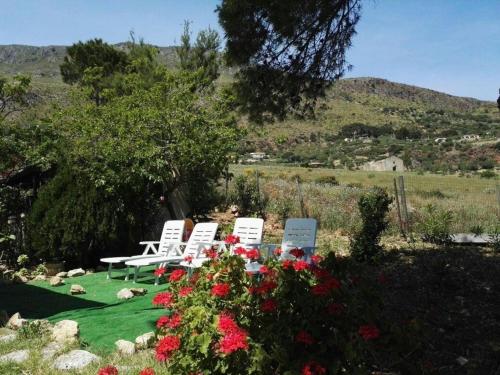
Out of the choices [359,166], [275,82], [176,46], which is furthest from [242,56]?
[359,166]

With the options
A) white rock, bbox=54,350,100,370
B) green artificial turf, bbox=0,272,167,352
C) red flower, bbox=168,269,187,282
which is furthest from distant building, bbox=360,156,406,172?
red flower, bbox=168,269,187,282

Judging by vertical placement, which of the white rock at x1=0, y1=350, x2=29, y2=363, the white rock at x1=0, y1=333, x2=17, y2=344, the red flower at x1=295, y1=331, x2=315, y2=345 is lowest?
the white rock at x1=0, y1=333, x2=17, y2=344

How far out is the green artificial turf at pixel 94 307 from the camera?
190 inches

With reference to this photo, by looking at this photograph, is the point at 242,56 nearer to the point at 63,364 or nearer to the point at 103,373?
the point at 63,364

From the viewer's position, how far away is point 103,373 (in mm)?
2357

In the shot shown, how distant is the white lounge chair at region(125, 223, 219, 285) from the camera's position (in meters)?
7.46

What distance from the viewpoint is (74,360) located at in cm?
396

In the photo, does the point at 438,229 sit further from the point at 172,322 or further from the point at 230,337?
the point at 230,337

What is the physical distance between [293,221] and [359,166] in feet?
127

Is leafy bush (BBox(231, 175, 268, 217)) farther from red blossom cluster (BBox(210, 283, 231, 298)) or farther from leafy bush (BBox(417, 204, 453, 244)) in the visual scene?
red blossom cluster (BBox(210, 283, 231, 298))

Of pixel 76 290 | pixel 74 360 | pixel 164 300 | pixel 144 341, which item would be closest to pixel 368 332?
pixel 164 300

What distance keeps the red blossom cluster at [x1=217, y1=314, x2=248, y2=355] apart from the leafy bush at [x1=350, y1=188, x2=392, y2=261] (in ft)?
18.3

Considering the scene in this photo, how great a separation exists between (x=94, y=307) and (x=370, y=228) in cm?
420

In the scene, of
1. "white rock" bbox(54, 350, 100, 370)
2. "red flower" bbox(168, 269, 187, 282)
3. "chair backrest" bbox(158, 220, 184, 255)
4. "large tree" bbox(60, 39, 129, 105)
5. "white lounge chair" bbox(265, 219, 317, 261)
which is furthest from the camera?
"large tree" bbox(60, 39, 129, 105)
